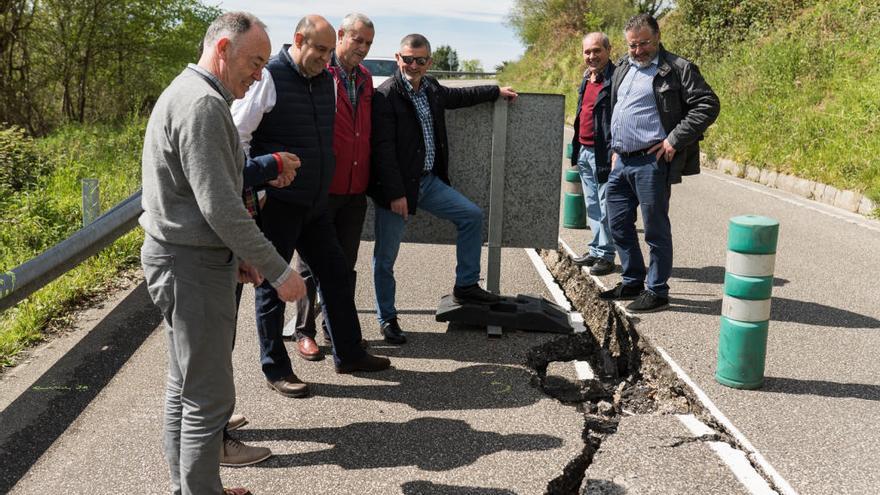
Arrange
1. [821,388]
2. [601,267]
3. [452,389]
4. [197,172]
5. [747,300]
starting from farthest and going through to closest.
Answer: [601,267] < [452,389] < [821,388] < [747,300] < [197,172]

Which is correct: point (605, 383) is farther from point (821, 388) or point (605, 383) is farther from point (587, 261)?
point (587, 261)

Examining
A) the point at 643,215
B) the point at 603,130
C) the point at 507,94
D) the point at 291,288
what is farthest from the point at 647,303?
the point at 291,288

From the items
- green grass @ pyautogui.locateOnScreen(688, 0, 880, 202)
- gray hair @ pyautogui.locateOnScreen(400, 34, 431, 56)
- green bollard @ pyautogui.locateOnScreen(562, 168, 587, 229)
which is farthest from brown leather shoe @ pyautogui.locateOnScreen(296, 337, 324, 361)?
green grass @ pyautogui.locateOnScreen(688, 0, 880, 202)

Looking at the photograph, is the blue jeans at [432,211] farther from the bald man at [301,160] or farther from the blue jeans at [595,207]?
the blue jeans at [595,207]

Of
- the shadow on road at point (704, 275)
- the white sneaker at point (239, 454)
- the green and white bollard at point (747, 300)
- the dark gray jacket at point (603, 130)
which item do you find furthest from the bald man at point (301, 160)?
the shadow on road at point (704, 275)

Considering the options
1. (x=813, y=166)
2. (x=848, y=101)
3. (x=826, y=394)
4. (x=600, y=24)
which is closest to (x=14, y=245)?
(x=826, y=394)

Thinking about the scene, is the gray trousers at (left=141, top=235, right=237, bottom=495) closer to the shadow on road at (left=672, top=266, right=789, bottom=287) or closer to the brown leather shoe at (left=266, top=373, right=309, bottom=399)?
the brown leather shoe at (left=266, top=373, right=309, bottom=399)

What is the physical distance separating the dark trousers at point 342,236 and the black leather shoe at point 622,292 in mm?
2133

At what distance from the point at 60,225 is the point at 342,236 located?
13.7ft

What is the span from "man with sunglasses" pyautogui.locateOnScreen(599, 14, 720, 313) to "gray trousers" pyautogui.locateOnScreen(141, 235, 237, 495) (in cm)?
378

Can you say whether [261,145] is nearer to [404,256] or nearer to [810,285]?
[404,256]

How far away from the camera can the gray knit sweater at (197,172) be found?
2.91 meters

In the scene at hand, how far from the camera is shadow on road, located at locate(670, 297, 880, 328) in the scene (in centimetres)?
620

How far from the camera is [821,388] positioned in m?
4.84
